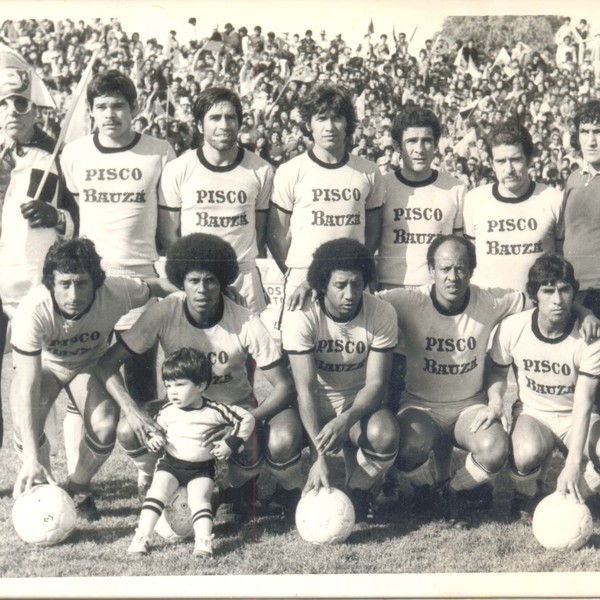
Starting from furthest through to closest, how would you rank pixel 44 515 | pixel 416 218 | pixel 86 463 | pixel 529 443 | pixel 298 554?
pixel 416 218
pixel 86 463
pixel 529 443
pixel 298 554
pixel 44 515

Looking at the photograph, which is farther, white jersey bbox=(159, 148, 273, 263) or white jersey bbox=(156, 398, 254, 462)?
white jersey bbox=(159, 148, 273, 263)

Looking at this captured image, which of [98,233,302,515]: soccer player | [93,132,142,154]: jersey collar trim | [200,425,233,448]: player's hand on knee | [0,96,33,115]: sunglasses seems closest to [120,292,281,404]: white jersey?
[98,233,302,515]: soccer player

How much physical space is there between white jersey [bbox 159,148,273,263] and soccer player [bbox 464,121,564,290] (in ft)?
4.02

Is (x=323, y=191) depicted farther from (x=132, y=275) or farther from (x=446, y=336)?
(x=132, y=275)

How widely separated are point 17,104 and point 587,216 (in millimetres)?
3161

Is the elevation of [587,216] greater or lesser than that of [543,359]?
greater

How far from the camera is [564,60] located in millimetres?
4742

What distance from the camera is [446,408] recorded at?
14.5 feet

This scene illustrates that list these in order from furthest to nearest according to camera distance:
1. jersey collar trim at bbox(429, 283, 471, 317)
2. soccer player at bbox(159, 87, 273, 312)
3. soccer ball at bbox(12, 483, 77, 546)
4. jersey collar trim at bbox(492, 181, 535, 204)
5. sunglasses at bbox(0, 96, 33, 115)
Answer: sunglasses at bbox(0, 96, 33, 115) < jersey collar trim at bbox(492, 181, 535, 204) < soccer player at bbox(159, 87, 273, 312) < jersey collar trim at bbox(429, 283, 471, 317) < soccer ball at bbox(12, 483, 77, 546)

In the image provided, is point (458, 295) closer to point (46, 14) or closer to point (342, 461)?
point (342, 461)

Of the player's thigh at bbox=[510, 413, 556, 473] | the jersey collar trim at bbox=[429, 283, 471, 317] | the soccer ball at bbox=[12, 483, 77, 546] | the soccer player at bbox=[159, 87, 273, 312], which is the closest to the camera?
the soccer ball at bbox=[12, 483, 77, 546]

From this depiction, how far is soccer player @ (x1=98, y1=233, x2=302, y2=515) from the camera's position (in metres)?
4.21

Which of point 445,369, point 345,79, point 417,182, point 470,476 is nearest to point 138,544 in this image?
point 470,476

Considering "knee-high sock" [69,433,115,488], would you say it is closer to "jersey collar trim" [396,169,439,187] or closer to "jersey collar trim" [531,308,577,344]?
"jersey collar trim" [396,169,439,187]
